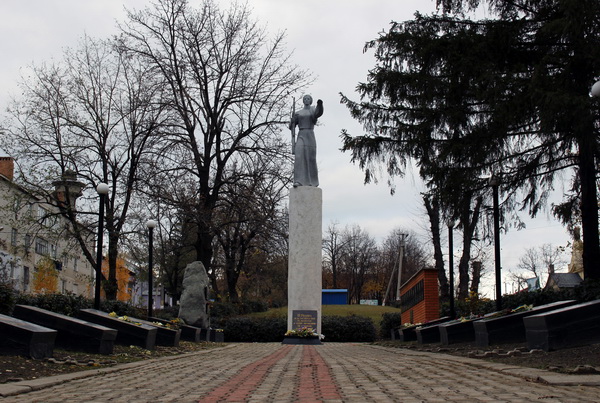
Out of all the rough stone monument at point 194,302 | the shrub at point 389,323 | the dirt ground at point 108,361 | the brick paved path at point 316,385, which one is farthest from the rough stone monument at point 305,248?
the brick paved path at point 316,385

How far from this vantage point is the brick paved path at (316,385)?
609 centimetres

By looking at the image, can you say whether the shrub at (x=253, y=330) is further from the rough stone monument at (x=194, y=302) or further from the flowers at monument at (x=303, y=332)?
the flowers at monument at (x=303, y=332)

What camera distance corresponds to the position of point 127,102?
28.8 meters

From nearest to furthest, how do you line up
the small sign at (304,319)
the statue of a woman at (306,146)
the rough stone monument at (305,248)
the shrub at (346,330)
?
1. the small sign at (304,319)
2. the rough stone monument at (305,248)
3. the statue of a woman at (306,146)
4. the shrub at (346,330)

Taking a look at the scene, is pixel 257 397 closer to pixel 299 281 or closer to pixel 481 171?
pixel 481 171

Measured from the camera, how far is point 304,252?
24.9 m

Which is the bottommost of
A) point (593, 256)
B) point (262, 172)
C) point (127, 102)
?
point (593, 256)

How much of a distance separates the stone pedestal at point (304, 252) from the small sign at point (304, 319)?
0.67ft

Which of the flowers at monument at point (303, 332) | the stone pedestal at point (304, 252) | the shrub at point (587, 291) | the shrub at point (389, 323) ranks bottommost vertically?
the flowers at monument at point (303, 332)

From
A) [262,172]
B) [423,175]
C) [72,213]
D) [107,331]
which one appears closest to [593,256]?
[423,175]

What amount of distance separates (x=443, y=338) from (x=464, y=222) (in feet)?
11.3

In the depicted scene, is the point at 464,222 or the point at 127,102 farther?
the point at 127,102

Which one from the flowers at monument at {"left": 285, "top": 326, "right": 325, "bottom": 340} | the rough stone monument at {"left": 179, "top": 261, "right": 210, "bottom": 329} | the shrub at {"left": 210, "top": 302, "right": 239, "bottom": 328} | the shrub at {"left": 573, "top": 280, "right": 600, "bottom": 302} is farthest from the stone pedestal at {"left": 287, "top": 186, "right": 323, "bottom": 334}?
the shrub at {"left": 573, "top": 280, "right": 600, "bottom": 302}

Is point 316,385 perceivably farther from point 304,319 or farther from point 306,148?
point 306,148
